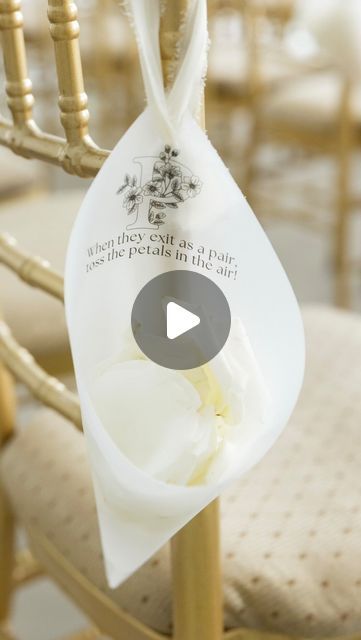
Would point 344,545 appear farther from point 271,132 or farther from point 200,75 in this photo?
point 271,132

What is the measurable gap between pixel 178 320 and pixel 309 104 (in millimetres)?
1845

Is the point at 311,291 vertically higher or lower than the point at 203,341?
lower

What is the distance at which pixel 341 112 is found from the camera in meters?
2.05

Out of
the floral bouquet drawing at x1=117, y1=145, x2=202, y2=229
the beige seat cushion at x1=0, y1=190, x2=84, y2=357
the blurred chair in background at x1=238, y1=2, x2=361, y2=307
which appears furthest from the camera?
the blurred chair in background at x1=238, y1=2, x2=361, y2=307

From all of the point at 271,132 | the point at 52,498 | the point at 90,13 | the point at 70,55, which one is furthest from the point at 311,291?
the point at 70,55

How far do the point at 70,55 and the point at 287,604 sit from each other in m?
0.43

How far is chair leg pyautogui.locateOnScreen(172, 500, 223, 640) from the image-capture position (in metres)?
0.57

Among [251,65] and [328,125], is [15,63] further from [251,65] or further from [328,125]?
[251,65]

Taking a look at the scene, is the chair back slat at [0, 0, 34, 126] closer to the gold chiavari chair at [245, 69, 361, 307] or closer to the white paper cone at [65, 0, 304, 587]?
the white paper cone at [65, 0, 304, 587]

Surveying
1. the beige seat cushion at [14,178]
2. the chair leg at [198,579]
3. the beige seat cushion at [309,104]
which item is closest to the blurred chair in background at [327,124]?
the beige seat cushion at [309,104]

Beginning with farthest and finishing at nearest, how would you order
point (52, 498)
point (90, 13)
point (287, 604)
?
point (90, 13) → point (52, 498) → point (287, 604)

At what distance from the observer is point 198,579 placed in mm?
600

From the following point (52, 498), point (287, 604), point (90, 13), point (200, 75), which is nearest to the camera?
point (200, 75)

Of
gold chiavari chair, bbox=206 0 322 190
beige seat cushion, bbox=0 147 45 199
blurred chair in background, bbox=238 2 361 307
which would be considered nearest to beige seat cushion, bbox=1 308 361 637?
beige seat cushion, bbox=0 147 45 199
